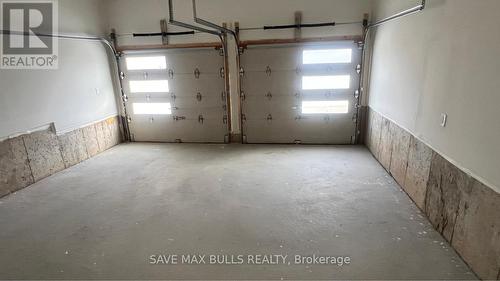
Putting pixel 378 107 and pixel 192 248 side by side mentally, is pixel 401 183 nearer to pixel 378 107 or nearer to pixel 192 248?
pixel 378 107

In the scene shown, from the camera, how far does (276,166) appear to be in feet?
14.2

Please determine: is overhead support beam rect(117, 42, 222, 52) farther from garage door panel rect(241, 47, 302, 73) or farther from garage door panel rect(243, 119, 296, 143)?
garage door panel rect(243, 119, 296, 143)

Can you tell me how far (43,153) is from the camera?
4.12 m

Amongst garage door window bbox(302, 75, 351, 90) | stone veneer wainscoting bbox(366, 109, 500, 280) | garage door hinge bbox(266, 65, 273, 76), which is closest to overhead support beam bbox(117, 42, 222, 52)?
garage door hinge bbox(266, 65, 273, 76)

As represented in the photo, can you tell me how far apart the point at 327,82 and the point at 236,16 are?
1985 mm

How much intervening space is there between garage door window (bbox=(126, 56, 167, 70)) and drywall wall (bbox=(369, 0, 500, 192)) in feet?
12.9

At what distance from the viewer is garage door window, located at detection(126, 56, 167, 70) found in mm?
5418

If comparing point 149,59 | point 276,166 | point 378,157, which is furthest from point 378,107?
point 149,59

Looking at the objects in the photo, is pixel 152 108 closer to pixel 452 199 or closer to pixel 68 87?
pixel 68 87

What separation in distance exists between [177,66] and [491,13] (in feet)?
15.1

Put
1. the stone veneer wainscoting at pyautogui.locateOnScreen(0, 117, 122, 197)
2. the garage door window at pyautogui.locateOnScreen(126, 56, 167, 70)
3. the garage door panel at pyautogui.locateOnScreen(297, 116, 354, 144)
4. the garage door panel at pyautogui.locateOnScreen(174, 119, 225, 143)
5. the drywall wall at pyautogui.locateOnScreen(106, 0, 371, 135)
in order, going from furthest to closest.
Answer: the garage door panel at pyautogui.locateOnScreen(174, 119, 225, 143)
the garage door window at pyautogui.locateOnScreen(126, 56, 167, 70)
the garage door panel at pyautogui.locateOnScreen(297, 116, 354, 144)
the drywall wall at pyautogui.locateOnScreen(106, 0, 371, 135)
the stone veneer wainscoting at pyautogui.locateOnScreen(0, 117, 122, 197)

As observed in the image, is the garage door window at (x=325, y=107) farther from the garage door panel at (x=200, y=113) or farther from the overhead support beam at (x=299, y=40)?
the garage door panel at (x=200, y=113)

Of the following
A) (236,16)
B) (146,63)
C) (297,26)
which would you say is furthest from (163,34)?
(297,26)

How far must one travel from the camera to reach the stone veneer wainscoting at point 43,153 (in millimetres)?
3629
